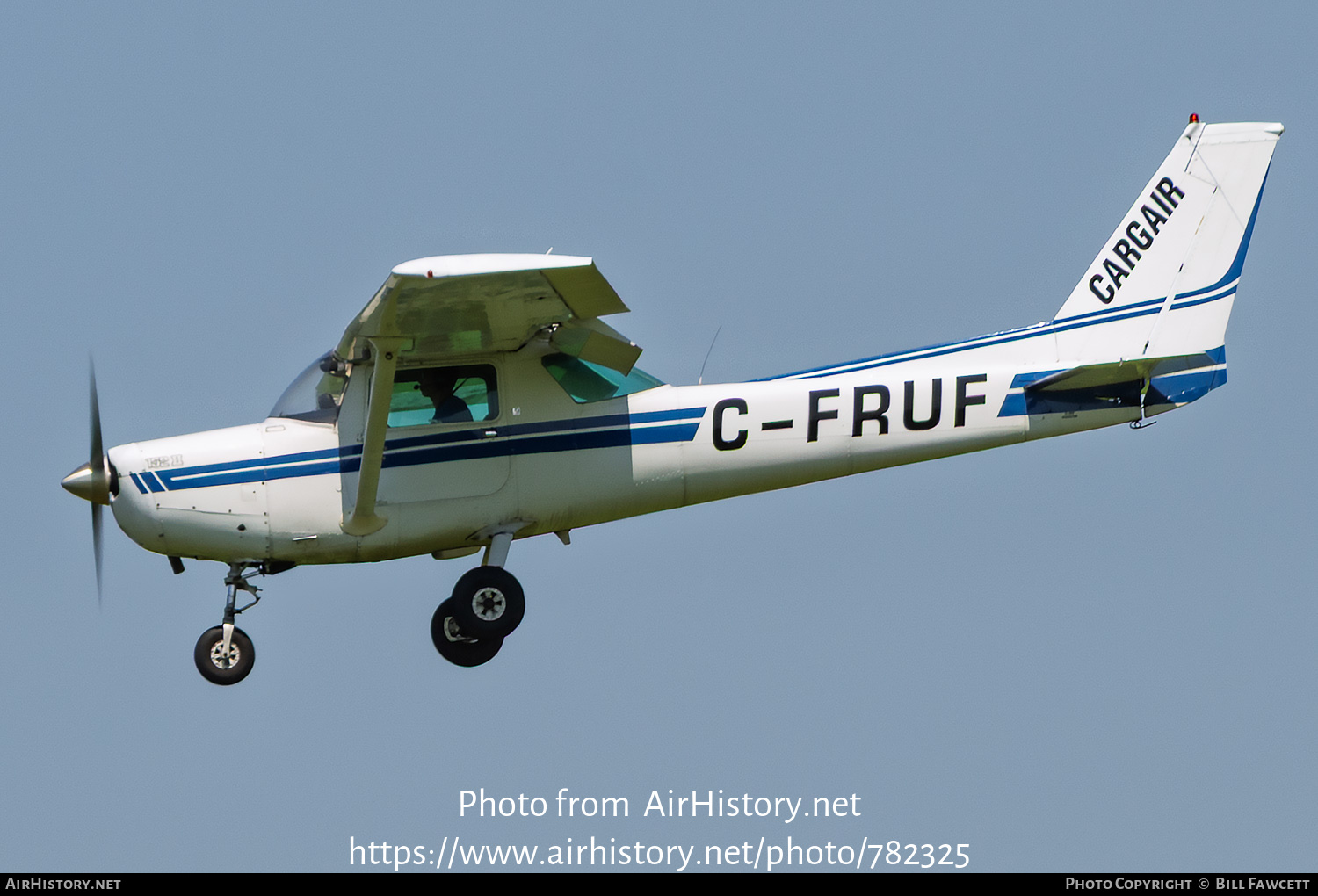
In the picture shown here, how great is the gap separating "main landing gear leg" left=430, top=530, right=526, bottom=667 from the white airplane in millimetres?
16

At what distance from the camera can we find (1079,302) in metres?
13.8

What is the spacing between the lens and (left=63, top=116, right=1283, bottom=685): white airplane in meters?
12.6

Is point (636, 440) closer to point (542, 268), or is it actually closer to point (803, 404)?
point (803, 404)

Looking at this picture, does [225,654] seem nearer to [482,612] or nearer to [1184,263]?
[482,612]

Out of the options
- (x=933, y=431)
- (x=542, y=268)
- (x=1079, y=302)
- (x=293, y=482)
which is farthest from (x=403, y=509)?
(x=1079, y=302)

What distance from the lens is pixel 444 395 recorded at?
12711mm

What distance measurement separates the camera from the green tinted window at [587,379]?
12.9 m

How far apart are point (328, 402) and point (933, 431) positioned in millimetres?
4673

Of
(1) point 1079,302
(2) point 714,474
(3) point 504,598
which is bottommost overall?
(3) point 504,598

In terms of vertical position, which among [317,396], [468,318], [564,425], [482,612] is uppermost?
[468,318]

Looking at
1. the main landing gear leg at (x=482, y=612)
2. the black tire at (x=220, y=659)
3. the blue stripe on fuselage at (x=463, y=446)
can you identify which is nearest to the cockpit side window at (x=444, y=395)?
the blue stripe on fuselage at (x=463, y=446)

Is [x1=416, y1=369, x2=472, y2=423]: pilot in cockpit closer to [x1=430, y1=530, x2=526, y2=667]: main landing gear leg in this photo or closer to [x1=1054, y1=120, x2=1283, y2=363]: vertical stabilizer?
[x1=430, y1=530, x2=526, y2=667]: main landing gear leg

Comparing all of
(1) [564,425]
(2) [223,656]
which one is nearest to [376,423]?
(1) [564,425]

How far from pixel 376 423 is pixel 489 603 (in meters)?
1.69
